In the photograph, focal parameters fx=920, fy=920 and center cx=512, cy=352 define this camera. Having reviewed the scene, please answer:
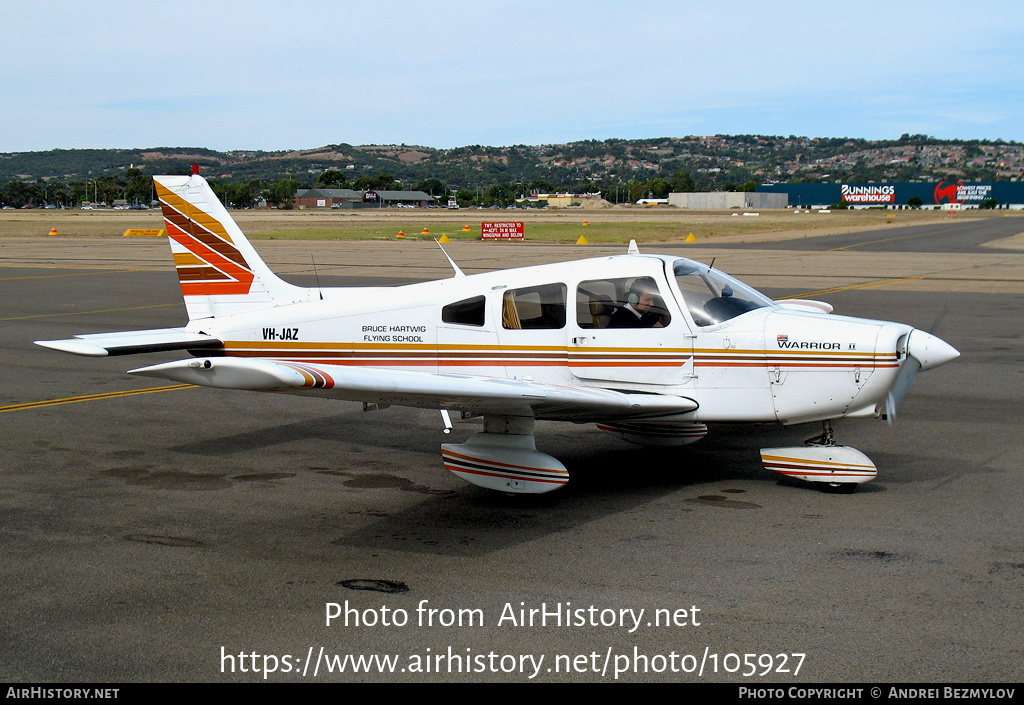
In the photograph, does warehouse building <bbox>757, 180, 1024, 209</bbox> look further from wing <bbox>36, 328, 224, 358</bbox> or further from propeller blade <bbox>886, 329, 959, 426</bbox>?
wing <bbox>36, 328, 224, 358</bbox>

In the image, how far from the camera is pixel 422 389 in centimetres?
689

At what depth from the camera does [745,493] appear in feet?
26.8

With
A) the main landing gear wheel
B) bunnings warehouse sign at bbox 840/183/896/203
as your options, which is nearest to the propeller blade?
the main landing gear wheel

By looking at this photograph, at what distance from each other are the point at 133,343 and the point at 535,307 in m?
3.89

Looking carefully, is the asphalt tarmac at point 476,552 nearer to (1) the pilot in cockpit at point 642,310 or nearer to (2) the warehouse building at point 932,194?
(1) the pilot in cockpit at point 642,310

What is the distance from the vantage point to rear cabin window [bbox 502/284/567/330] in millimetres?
8602

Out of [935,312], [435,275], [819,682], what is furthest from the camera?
[435,275]

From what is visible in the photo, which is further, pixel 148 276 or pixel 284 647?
pixel 148 276

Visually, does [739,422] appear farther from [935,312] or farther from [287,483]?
[935,312]

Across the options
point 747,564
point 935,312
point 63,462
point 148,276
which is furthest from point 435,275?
point 747,564

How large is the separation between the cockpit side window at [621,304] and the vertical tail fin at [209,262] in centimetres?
344

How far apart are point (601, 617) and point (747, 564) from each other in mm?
1382

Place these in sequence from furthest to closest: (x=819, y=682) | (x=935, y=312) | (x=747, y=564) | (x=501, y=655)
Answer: (x=935, y=312) < (x=747, y=564) < (x=501, y=655) < (x=819, y=682)

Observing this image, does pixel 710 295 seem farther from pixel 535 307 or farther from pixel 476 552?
pixel 476 552
